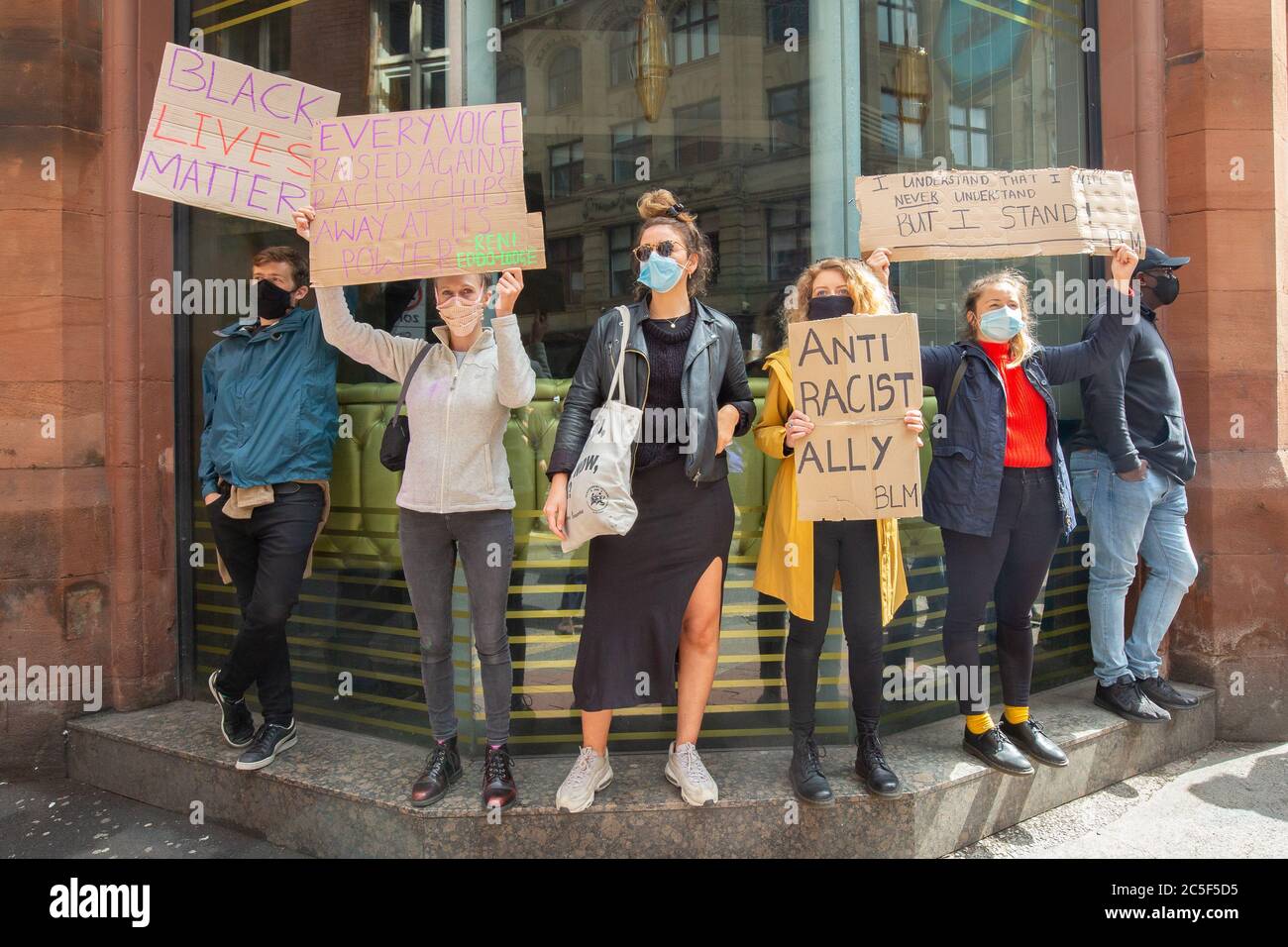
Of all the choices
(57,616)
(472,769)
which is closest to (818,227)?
(472,769)

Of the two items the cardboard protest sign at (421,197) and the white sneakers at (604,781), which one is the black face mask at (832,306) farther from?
the white sneakers at (604,781)

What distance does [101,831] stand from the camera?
13.5 ft

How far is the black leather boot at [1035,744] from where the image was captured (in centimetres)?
404

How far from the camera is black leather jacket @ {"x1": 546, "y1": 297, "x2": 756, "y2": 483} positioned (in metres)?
3.41

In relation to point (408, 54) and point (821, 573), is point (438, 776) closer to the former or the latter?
point (821, 573)

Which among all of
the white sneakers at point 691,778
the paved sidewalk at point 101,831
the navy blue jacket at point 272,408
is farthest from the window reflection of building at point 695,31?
the paved sidewalk at point 101,831

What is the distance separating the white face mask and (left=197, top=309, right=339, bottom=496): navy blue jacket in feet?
2.81

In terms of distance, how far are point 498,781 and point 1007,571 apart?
2336 mm

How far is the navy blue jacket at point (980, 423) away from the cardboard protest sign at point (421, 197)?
6.06 ft

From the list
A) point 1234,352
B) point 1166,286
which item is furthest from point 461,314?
point 1234,352

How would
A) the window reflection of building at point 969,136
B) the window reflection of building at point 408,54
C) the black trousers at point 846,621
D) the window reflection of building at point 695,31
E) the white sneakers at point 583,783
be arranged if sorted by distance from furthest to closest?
the window reflection of building at point 969,136, the window reflection of building at point 695,31, the window reflection of building at point 408,54, the black trousers at point 846,621, the white sneakers at point 583,783

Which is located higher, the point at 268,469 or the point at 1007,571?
the point at 268,469

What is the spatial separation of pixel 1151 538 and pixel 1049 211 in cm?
194

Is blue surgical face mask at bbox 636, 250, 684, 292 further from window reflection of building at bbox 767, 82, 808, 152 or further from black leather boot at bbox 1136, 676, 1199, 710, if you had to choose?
black leather boot at bbox 1136, 676, 1199, 710
